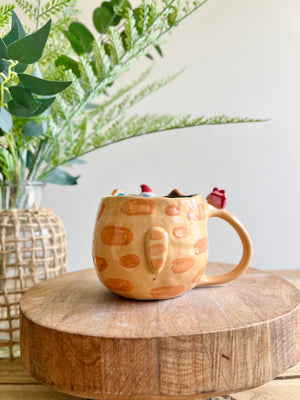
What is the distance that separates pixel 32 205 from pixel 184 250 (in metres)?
0.33

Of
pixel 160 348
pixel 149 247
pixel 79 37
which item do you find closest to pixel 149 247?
pixel 149 247

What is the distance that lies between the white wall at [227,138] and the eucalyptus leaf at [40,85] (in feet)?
2.40

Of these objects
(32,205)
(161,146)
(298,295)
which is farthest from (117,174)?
(298,295)

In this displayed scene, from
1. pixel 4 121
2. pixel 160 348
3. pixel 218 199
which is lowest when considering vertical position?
pixel 160 348

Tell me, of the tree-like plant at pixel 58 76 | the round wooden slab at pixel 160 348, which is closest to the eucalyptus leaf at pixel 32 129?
the tree-like plant at pixel 58 76

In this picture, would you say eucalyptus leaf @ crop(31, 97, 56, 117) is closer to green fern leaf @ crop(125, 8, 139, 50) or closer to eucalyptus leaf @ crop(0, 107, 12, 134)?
eucalyptus leaf @ crop(0, 107, 12, 134)

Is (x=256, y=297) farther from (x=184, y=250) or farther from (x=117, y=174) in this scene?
(x=117, y=174)

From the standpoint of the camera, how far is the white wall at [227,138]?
3.90ft

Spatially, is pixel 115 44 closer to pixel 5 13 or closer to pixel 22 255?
pixel 5 13

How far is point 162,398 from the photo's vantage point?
1.08ft

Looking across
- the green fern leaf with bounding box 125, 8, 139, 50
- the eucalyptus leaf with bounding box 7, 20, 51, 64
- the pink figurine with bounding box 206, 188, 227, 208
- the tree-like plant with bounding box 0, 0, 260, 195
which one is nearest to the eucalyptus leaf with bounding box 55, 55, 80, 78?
the tree-like plant with bounding box 0, 0, 260, 195

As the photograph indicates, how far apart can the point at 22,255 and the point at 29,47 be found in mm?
330

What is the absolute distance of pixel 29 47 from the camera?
42cm

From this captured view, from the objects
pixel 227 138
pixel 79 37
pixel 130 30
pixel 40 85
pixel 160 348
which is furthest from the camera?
pixel 227 138
